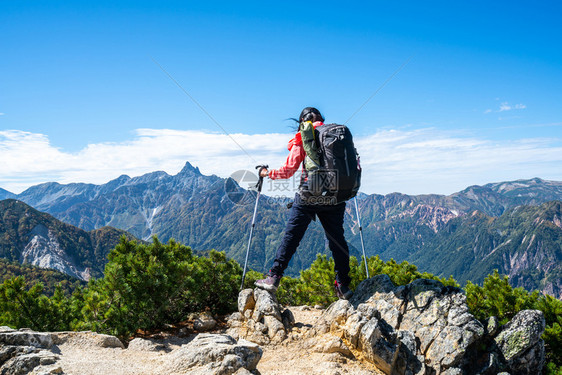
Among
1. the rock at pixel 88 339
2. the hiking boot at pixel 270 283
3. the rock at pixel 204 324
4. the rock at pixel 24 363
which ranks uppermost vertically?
the hiking boot at pixel 270 283

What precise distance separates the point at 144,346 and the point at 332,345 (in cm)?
390

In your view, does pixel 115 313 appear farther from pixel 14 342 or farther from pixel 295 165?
pixel 295 165

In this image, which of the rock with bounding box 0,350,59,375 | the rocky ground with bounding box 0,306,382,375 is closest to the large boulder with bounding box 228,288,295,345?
the rocky ground with bounding box 0,306,382,375

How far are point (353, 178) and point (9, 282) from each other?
8.77m

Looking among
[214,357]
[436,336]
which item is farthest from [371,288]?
[214,357]

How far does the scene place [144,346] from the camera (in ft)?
23.9

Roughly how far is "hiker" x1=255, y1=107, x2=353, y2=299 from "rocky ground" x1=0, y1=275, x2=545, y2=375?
941 mm

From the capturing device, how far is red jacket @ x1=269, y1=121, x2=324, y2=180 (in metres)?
7.89

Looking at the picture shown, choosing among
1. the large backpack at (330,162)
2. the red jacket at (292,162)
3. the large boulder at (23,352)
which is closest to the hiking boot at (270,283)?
the large backpack at (330,162)

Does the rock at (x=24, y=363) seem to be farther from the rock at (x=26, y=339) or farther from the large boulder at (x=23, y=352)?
the rock at (x=26, y=339)

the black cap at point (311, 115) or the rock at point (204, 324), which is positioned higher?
the black cap at point (311, 115)

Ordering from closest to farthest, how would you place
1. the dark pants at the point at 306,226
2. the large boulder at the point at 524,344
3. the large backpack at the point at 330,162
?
the large boulder at the point at 524,344 → the large backpack at the point at 330,162 → the dark pants at the point at 306,226

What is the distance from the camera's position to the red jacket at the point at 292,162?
7887 mm

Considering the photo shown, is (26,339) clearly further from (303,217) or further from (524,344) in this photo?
(524,344)
